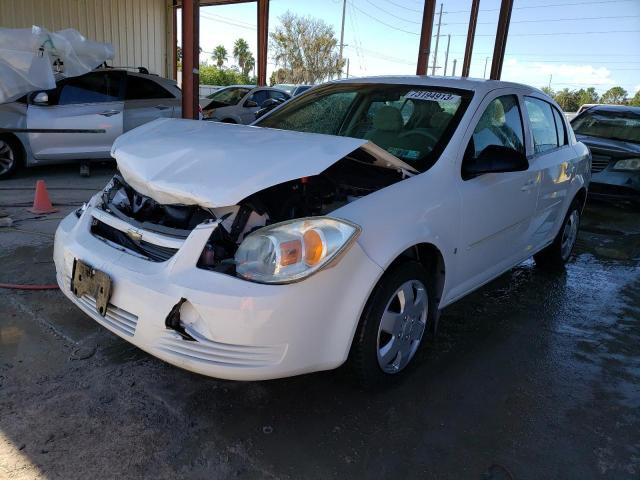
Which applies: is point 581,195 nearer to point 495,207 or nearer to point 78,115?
point 495,207

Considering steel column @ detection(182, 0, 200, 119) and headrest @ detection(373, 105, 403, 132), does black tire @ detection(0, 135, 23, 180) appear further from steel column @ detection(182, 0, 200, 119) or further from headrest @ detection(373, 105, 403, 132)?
headrest @ detection(373, 105, 403, 132)

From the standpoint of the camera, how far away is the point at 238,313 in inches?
77.8

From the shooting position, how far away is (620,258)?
5469 mm

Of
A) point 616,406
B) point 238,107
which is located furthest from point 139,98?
point 616,406

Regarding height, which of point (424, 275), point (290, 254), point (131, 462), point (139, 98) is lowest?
point (131, 462)

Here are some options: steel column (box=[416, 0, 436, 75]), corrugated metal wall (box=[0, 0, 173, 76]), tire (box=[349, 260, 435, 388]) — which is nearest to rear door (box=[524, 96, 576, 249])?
tire (box=[349, 260, 435, 388])

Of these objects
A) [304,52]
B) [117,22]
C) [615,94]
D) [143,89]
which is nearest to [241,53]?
[304,52]

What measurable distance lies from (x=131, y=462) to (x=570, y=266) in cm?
443

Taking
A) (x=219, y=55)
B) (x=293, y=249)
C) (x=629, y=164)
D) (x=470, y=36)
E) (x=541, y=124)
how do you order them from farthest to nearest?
(x=219, y=55) → (x=470, y=36) → (x=629, y=164) → (x=541, y=124) → (x=293, y=249)

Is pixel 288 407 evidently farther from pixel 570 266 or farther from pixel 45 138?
pixel 45 138

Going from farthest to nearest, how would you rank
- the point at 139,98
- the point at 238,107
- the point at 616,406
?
1. the point at 238,107
2. the point at 139,98
3. the point at 616,406

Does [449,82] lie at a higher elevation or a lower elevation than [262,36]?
lower

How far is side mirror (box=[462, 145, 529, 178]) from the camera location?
2.82m

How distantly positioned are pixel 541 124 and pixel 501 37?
8807 millimetres
